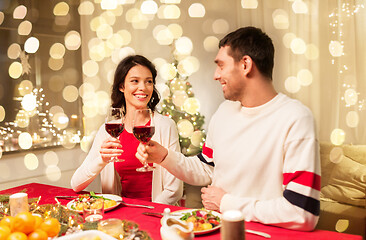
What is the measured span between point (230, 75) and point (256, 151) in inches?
14.7

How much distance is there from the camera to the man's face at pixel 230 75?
5.07ft

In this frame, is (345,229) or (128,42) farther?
(128,42)

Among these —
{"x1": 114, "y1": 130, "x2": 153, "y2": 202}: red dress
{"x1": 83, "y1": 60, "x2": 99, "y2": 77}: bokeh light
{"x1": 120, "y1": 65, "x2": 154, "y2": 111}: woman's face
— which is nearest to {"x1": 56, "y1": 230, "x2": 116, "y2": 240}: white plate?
{"x1": 114, "y1": 130, "x2": 153, "y2": 202}: red dress

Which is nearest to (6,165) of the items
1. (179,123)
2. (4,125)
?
(4,125)

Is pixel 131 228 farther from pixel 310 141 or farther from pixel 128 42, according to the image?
pixel 128 42

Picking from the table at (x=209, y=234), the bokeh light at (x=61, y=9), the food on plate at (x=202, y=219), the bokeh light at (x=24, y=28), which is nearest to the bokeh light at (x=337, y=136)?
the table at (x=209, y=234)

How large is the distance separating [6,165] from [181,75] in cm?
224

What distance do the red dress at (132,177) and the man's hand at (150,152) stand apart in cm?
55

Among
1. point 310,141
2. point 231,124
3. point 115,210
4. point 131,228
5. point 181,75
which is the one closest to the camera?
point 131,228

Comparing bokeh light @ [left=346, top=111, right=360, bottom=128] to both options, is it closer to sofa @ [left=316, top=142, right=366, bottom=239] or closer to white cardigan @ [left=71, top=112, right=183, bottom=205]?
sofa @ [left=316, top=142, right=366, bottom=239]

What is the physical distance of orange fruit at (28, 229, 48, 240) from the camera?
0.93m

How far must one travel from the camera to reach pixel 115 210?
1491 mm

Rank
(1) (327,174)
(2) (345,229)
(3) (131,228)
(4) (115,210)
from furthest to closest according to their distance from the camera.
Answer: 1. (1) (327,174)
2. (2) (345,229)
3. (4) (115,210)
4. (3) (131,228)

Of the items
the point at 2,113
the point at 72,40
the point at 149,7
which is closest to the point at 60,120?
the point at 2,113
